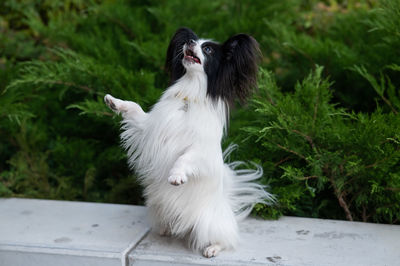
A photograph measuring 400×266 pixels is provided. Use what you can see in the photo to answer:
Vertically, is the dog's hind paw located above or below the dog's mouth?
below

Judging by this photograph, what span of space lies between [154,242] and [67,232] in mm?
531

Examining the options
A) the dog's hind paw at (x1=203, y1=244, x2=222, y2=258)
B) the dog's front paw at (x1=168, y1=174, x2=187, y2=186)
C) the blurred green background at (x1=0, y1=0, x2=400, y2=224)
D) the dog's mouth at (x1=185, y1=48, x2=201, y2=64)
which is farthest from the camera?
the blurred green background at (x1=0, y1=0, x2=400, y2=224)

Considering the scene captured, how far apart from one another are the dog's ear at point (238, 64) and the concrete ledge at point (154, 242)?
0.82 meters

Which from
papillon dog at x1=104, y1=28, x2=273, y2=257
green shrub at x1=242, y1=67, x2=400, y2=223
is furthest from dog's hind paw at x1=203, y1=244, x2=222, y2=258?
green shrub at x1=242, y1=67, x2=400, y2=223

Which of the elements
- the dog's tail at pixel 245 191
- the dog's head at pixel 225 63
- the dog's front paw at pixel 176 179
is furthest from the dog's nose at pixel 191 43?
the dog's tail at pixel 245 191

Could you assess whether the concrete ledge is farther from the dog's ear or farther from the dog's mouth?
the dog's mouth

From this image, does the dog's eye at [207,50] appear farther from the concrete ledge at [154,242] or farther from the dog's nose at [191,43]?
the concrete ledge at [154,242]

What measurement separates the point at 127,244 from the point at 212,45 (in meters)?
1.13

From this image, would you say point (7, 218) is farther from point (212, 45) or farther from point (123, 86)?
point (212, 45)

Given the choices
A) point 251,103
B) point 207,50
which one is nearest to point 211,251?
point 207,50

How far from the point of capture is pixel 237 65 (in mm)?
1979

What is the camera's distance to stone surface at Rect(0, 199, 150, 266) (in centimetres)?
212

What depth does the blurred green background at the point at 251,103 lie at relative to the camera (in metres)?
2.45

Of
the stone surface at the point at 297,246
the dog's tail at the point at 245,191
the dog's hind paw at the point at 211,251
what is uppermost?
the dog's tail at the point at 245,191
